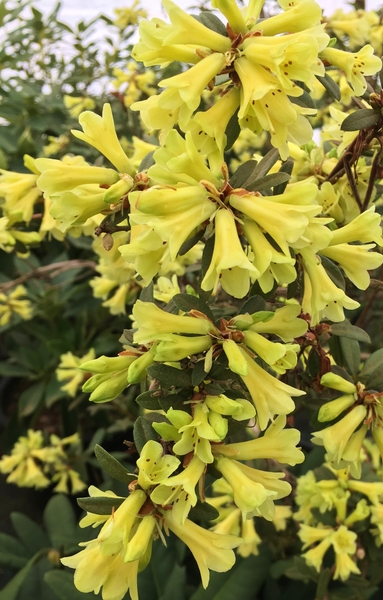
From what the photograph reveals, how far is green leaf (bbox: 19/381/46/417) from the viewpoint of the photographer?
4.24 feet

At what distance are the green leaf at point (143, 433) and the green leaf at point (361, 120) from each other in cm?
34

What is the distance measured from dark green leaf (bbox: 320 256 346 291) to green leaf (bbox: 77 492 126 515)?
27 centimetres

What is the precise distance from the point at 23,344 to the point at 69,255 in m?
0.31

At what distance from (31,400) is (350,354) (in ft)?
3.18

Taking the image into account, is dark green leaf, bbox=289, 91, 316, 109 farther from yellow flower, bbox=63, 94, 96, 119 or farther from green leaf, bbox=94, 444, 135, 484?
yellow flower, bbox=63, 94, 96, 119

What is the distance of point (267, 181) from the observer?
0.42 m

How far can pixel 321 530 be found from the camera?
78cm

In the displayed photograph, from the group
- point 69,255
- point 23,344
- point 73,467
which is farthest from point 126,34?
point 73,467

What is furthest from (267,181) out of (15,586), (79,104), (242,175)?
(79,104)

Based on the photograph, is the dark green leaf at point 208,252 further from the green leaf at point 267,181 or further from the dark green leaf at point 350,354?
the dark green leaf at point 350,354

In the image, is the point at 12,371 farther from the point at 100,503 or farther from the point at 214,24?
the point at 214,24

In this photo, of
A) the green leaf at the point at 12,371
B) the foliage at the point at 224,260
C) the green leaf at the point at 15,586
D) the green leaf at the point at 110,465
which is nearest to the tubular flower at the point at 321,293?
the foliage at the point at 224,260

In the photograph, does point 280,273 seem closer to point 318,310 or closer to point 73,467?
point 318,310

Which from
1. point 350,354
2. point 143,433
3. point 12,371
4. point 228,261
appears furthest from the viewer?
point 12,371
